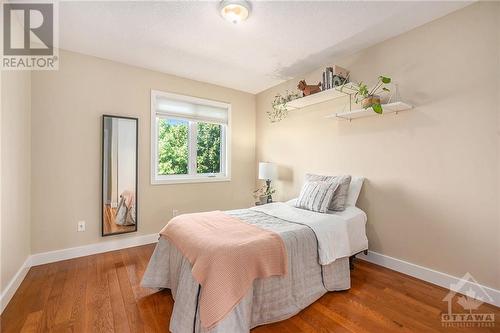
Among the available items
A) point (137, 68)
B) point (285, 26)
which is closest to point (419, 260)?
point (285, 26)

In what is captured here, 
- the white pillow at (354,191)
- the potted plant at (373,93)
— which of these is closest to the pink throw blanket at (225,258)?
the white pillow at (354,191)

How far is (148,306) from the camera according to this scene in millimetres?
1848

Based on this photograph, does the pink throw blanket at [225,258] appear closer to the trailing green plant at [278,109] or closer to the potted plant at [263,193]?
the potted plant at [263,193]

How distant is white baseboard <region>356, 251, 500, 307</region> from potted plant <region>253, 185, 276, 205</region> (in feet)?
5.14

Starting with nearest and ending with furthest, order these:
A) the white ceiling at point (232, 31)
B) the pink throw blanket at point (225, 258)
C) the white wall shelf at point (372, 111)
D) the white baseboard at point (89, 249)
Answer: the pink throw blanket at point (225, 258), the white ceiling at point (232, 31), the white wall shelf at point (372, 111), the white baseboard at point (89, 249)

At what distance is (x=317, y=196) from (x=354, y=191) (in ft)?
1.62

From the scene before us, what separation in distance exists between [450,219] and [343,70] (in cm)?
193

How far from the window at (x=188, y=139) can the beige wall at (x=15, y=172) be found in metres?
1.31

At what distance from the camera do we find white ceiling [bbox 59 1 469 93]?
6.60ft

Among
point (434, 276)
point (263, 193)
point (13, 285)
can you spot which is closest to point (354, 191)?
point (434, 276)

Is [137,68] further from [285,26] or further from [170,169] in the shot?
[285,26]

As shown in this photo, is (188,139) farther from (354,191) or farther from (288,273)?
(288,273)

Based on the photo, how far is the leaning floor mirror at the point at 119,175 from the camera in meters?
2.93

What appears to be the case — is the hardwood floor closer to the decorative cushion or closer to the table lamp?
the decorative cushion
